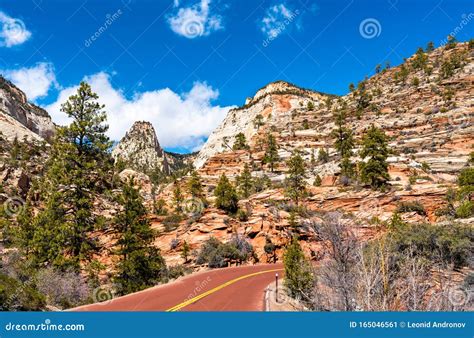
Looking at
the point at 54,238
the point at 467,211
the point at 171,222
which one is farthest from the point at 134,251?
the point at 467,211

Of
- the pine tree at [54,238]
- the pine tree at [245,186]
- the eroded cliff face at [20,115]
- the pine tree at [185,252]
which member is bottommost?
the pine tree at [185,252]

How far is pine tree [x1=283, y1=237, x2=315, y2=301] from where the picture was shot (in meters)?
13.9

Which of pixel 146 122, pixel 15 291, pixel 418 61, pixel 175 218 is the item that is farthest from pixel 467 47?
pixel 146 122

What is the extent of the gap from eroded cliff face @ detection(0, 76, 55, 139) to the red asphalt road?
72.2 meters

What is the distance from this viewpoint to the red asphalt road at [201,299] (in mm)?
12109

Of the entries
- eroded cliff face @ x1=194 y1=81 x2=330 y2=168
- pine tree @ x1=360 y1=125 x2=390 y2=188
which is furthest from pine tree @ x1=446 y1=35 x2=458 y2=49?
pine tree @ x1=360 y1=125 x2=390 y2=188

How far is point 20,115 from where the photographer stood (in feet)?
320

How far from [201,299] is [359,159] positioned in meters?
46.5

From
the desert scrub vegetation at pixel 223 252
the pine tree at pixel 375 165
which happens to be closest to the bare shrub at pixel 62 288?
the desert scrub vegetation at pixel 223 252

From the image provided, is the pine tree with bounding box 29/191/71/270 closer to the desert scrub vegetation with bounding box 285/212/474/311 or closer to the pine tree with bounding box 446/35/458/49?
the desert scrub vegetation with bounding box 285/212/474/311

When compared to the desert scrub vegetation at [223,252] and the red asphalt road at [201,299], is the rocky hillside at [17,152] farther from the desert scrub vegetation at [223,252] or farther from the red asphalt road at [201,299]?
the red asphalt road at [201,299]

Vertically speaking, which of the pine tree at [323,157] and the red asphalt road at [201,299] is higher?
the pine tree at [323,157]

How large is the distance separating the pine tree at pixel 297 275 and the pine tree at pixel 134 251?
32.4 ft

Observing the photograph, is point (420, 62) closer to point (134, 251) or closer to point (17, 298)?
point (134, 251)
